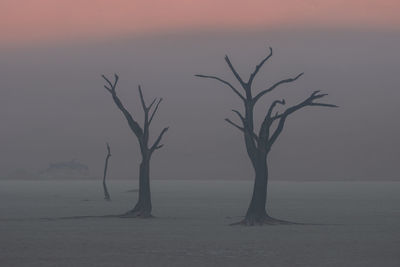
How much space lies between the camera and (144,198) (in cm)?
4619

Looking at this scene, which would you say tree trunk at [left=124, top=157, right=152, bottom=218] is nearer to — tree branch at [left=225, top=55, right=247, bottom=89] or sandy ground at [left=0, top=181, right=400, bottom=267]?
sandy ground at [left=0, top=181, right=400, bottom=267]

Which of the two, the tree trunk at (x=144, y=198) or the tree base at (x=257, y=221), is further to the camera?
the tree trunk at (x=144, y=198)

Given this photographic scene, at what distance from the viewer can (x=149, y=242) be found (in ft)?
99.2

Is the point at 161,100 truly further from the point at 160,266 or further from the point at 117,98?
the point at 160,266

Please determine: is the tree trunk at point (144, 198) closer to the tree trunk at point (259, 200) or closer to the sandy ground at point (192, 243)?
the sandy ground at point (192, 243)

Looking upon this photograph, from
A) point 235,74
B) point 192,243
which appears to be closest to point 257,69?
point 235,74

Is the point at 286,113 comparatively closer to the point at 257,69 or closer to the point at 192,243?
the point at 257,69

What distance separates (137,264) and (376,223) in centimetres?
2140

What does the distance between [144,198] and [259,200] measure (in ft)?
24.8

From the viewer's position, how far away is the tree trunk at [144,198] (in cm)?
4584

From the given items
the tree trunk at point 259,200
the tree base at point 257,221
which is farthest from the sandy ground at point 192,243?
the tree trunk at point 259,200

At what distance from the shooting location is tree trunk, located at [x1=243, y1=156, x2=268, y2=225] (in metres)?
40.7

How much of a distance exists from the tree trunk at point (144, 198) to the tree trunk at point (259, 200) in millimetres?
6893

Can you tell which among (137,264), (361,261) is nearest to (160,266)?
(137,264)
